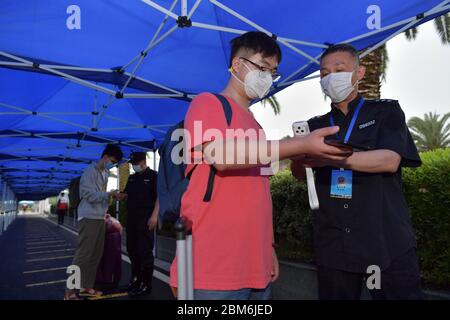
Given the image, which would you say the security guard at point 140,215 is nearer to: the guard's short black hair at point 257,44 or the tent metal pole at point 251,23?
the tent metal pole at point 251,23

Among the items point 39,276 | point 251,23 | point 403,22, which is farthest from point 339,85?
point 39,276

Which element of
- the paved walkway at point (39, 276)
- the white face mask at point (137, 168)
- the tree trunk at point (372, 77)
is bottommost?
the paved walkway at point (39, 276)

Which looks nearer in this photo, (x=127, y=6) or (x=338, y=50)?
(x=338, y=50)

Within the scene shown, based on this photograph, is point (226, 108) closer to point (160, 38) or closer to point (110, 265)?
point (160, 38)

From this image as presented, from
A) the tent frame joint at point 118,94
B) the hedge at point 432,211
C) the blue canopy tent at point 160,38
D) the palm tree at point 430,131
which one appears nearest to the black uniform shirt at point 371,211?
the hedge at point 432,211

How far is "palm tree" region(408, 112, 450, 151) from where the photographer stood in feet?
80.7

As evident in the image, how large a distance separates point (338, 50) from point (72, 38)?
4.18 metres

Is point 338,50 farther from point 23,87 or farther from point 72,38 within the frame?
point 23,87

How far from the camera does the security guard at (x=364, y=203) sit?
5.82ft

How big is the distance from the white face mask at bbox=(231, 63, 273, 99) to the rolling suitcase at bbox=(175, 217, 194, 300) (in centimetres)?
76

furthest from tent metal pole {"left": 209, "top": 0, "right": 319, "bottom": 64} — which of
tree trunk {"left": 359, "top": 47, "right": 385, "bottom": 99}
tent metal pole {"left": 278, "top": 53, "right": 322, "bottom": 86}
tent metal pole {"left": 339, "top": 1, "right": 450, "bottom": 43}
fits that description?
tree trunk {"left": 359, "top": 47, "right": 385, "bottom": 99}

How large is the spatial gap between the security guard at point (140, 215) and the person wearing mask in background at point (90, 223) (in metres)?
0.59
